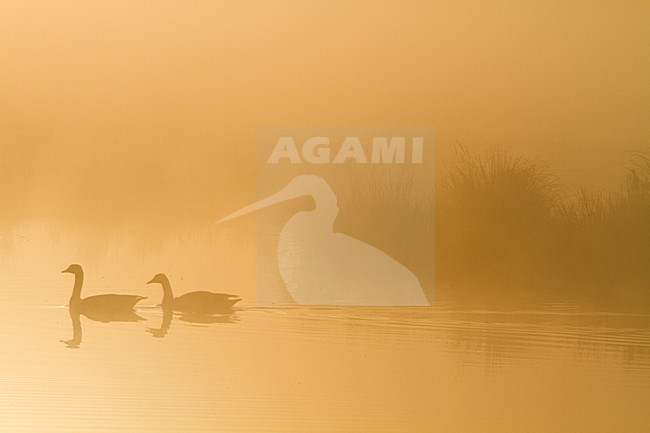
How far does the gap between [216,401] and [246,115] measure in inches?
45.2

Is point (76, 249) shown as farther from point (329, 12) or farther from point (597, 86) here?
point (597, 86)

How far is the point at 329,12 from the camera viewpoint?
2377 mm

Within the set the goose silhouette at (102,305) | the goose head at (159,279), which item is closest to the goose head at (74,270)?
the goose silhouette at (102,305)

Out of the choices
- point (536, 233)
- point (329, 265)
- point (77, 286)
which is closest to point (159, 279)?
point (77, 286)

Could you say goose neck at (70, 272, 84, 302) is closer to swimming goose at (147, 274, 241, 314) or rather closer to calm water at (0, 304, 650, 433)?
calm water at (0, 304, 650, 433)

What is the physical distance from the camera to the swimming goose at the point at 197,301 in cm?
233

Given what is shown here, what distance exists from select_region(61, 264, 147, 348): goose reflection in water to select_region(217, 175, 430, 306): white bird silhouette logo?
19.7 inches

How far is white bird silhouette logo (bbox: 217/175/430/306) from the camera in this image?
233cm

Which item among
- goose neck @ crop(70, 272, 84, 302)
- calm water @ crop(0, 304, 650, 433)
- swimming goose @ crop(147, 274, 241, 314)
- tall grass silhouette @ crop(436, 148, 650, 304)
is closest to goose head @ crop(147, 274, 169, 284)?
swimming goose @ crop(147, 274, 241, 314)

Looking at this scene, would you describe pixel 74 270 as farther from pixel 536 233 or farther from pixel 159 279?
pixel 536 233

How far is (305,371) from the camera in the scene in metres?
2.33

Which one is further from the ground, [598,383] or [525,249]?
[525,249]

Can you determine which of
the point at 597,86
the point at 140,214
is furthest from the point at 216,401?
the point at 597,86

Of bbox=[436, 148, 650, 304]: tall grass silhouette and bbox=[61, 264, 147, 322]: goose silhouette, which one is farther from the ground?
bbox=[436, 148, 650, 304]: tall grass silhouette
